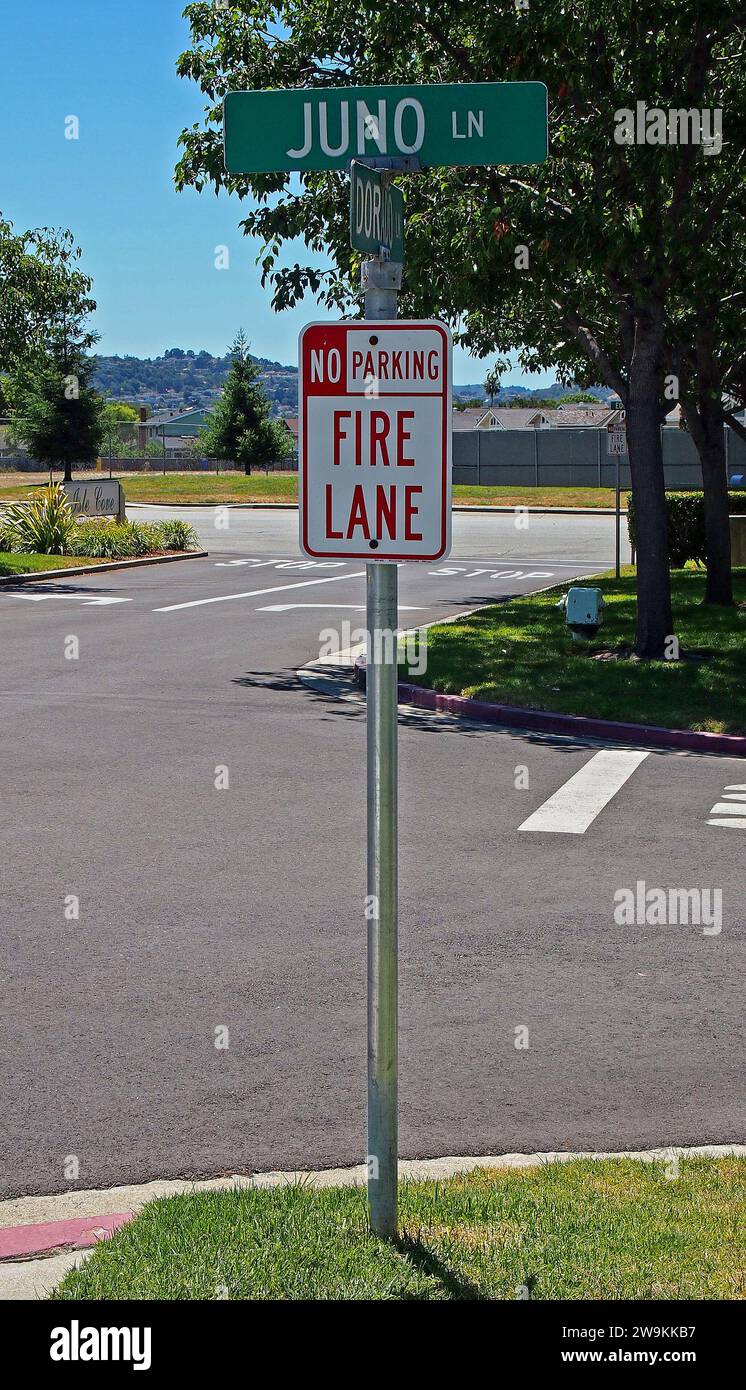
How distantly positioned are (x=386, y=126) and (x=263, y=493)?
197 ft

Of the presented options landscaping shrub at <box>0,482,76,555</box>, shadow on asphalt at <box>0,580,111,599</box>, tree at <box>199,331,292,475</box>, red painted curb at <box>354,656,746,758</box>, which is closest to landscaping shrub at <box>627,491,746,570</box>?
shadow on asphalt at <box>0,580,111,599</box>

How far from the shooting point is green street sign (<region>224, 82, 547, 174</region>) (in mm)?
4285

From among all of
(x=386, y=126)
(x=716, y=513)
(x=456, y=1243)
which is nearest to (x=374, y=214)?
(x=386, y=126)

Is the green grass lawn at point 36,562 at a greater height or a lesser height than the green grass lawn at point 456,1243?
greater

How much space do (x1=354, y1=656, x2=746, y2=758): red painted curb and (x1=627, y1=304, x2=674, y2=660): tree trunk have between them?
10.3 feet

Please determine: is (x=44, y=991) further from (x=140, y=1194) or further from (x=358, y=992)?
(x=140, y=1194)

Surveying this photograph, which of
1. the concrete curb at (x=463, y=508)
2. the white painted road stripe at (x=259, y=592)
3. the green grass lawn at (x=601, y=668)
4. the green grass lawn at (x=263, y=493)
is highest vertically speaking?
the green grass lawn at (x=263, y=493)

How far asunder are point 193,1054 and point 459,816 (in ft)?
13.8

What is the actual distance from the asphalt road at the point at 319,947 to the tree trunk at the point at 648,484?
12.4ft

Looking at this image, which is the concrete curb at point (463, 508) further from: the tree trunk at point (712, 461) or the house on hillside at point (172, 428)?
the house on hillside at point (172, 428)

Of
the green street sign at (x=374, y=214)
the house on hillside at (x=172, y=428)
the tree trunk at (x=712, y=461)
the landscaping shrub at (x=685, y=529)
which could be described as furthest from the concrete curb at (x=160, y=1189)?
the house on hillside at (x=172, y=428)

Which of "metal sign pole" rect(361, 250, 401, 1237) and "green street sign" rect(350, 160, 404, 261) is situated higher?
"green street sign" rect(350, 160, 404, 261)

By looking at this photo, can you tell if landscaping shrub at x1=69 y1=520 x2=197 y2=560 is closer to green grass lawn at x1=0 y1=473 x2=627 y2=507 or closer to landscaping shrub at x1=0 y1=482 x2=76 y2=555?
landscaping shrub at x1=0 y1=482 x2=76 y2=555

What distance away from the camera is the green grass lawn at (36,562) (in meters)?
27.7
